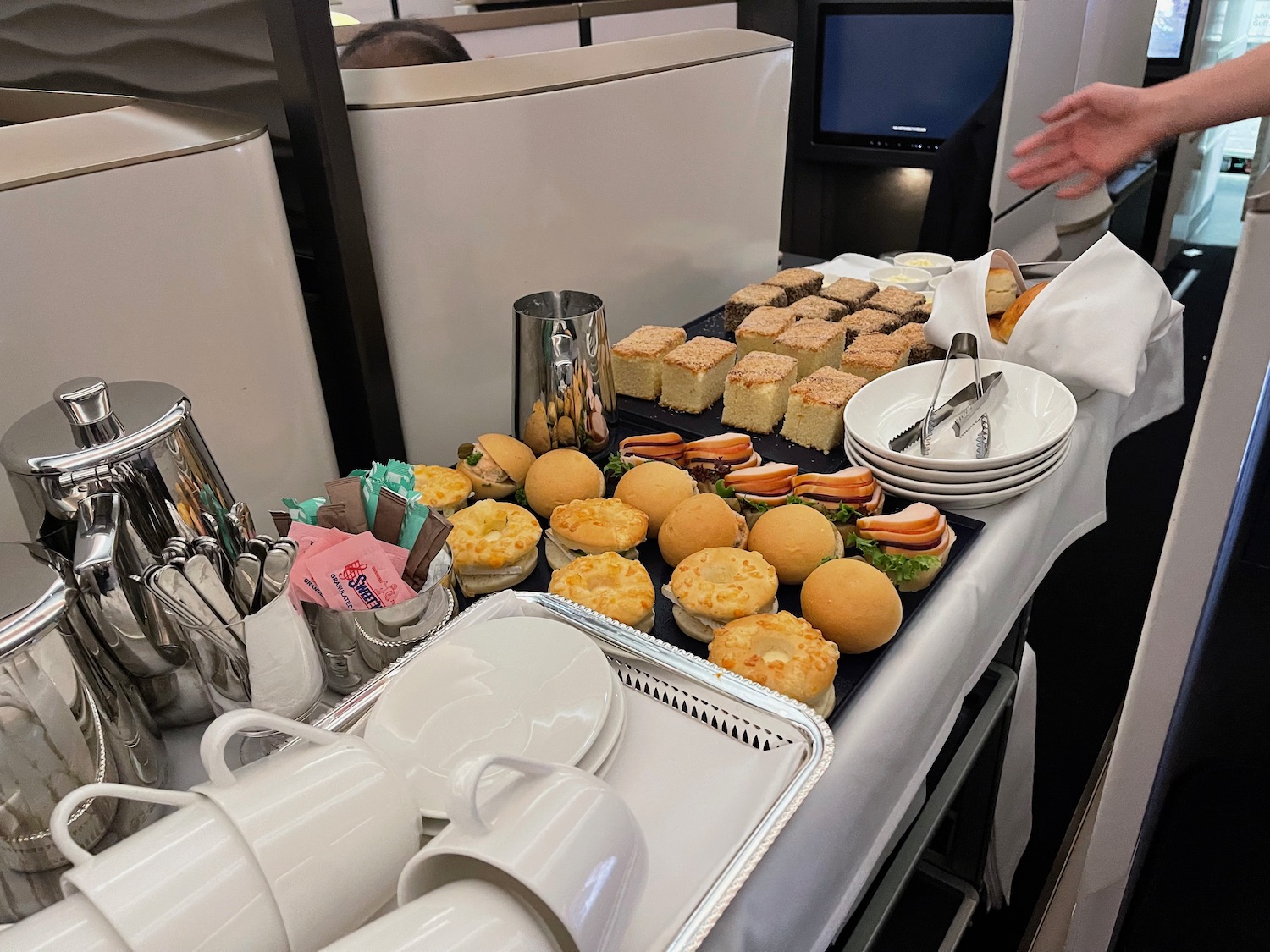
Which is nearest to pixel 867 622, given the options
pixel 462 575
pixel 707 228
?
pixel 462 575

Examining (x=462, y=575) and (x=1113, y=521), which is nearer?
(x=462, y=575)

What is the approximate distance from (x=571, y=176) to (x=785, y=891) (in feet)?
2.88

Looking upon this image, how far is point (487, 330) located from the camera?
→ 1.06 m

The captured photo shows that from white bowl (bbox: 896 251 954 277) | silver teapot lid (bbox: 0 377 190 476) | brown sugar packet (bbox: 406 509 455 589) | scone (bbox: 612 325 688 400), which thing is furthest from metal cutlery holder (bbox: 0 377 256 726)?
white bowl (bbox: 896 251 954 277)

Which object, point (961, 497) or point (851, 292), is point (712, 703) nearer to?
point (961, 497)

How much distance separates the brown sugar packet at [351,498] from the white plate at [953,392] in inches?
19.8

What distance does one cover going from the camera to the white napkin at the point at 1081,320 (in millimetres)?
1007

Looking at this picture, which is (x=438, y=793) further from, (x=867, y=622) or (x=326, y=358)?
(x=326, y=358)

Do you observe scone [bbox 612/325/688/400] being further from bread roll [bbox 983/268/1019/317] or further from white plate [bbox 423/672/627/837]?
white plate [bbox 423/672/627/837]

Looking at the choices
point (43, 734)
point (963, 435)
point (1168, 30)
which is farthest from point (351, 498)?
point (1168, 30)

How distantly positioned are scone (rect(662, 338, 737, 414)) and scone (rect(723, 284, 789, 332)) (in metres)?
0.15

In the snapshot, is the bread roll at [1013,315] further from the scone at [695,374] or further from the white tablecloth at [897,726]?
the scone at [695,374]

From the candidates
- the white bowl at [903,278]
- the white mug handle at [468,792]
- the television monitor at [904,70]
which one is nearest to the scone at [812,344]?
the white bowl at [903,278]

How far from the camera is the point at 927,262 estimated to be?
1.57m
